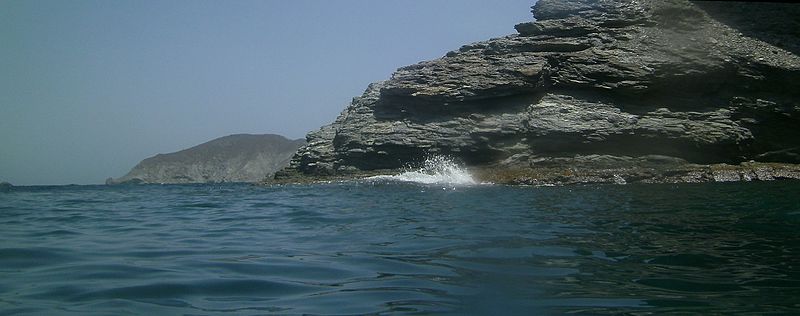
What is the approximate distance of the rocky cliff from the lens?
2998 cm

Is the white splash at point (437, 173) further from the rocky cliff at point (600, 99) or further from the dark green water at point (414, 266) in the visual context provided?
the dark green water at point (414, 266)

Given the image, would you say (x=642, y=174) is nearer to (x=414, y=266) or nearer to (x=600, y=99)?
(x=600, y=99)

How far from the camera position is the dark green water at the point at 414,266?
13.7 ft

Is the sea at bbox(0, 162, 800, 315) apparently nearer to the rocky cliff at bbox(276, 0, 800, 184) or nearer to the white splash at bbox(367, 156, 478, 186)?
the white splash at bbox(367, 156, 478, 186)

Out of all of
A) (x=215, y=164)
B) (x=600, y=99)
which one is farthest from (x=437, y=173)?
(x=215, y=164)

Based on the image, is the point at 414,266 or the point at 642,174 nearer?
the point at 414,266

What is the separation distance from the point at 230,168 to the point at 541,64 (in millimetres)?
91255

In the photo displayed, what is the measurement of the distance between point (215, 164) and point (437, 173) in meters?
91.7

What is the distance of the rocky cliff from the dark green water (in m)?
18.2

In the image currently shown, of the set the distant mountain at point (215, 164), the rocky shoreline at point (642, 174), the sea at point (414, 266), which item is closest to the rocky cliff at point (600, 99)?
the rocky shoreline at point (642, 174)

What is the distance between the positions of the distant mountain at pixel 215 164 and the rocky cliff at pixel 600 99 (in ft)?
253

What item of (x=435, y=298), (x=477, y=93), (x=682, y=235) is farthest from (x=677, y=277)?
(x=477, y=93)

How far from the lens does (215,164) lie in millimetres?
115562

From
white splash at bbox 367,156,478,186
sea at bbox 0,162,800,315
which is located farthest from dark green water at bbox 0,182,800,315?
white splash at bbox 367,156,478,186
